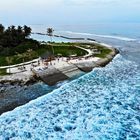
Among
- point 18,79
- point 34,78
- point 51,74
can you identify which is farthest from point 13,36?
point 34,78

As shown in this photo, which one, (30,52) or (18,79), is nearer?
(18,79)

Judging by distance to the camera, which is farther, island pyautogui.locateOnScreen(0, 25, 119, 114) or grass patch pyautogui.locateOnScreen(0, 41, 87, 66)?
grass patch pyautogui.locateOnScreen(0, 41, 87, 66)

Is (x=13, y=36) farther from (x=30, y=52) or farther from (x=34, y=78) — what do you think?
(x=34, y=78)

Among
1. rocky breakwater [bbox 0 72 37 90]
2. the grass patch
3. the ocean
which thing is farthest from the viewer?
the grass patch

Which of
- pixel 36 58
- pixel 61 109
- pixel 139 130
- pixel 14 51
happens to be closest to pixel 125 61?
pixel 36 58

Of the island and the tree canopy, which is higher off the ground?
the tree canopy

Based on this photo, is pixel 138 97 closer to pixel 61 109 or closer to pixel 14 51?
pixel 61 109

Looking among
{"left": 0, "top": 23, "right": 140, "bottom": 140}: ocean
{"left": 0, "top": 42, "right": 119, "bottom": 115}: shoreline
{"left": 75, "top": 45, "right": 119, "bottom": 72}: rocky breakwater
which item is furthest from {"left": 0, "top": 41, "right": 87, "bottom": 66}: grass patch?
Answer: {"left": 0, "top": 23, "right": 140, "bottom": 140}: ocean

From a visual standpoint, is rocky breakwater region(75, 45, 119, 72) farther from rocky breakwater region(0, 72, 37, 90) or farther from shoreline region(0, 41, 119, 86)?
rocky breakwater region(0, 72, 37, 90)
